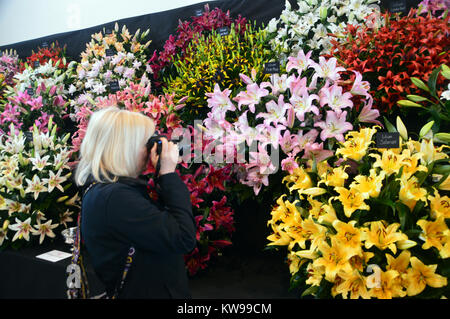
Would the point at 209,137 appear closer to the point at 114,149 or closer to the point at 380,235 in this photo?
the point at 114,149

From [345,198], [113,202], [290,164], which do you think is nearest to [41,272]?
[113,202]

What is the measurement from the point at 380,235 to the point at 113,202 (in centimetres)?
73

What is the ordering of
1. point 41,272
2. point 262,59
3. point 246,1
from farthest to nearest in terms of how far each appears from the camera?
point 246,1 → point 262,59 → point 41,272

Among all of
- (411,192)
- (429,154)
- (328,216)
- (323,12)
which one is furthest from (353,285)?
(323,12)

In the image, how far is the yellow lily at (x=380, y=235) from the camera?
35.3 inches

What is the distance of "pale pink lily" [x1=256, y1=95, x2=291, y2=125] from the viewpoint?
1.29m

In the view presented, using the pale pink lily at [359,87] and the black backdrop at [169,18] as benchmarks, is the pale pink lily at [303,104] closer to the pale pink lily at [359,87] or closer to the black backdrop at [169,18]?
the pale pink lily at [359,87]

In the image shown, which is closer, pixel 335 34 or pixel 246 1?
pixel 335 34

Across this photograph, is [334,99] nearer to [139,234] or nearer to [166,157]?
[166,157]

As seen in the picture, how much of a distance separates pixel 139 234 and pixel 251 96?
0.73 metres

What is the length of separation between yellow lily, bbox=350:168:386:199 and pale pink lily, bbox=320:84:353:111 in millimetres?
349

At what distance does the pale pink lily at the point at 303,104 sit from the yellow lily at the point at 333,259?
19.9 inches

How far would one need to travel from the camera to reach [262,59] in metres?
1.79

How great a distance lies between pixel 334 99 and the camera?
A: 1.28 metres
